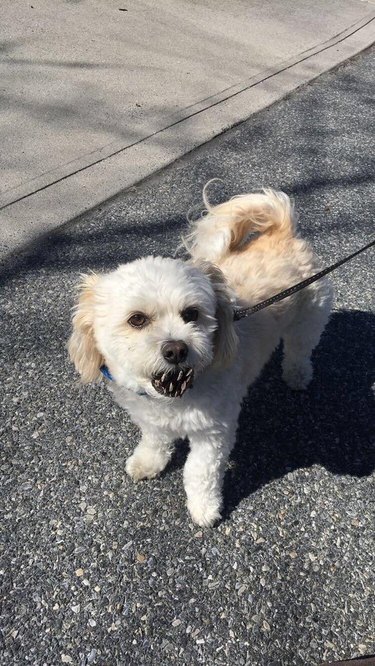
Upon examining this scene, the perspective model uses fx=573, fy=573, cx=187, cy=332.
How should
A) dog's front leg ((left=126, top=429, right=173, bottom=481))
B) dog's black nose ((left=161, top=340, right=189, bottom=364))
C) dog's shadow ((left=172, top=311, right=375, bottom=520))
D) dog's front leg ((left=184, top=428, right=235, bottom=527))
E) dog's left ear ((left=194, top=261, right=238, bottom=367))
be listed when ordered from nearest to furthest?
dog's black nose ((left=161, top=340, right=189, bottom=364)), dog's left ear ((left=194, top=261, right=238, bottom=367)), dog's front leg ((left=184, top=428, right=235, bottom=527)), dog's front leg ((left=126, top=429, right=173, bottom=481)), dog's shadow ((left=172, top=311, right=375, bottom=520))

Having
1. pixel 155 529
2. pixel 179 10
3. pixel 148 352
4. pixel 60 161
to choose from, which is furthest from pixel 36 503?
pixel 179 10

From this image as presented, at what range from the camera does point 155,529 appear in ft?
8.66

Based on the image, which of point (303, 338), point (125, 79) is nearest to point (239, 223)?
point (303, 338)

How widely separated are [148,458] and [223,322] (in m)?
0.91

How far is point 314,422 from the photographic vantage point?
3.22 metres

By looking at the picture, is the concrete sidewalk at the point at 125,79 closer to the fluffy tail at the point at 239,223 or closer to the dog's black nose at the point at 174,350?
the fluffy tail at the point at 239,223

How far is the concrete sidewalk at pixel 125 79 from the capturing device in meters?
4.70

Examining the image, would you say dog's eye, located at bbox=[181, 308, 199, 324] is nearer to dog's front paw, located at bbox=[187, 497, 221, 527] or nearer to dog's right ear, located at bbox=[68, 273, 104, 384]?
dog's right ear, located at bbox=[68, 273, 104, 384]

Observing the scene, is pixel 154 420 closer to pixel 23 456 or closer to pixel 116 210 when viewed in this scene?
pixel 23 456

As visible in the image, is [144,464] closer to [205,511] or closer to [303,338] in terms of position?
[205,511]

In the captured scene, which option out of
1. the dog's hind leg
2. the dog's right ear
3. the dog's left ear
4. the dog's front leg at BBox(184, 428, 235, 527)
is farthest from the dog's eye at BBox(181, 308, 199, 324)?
the dog's hind leg

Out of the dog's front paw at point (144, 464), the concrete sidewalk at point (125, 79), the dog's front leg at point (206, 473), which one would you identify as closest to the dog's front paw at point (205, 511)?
the dog's front leg at point (206, 473)

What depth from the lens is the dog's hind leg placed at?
307 cm

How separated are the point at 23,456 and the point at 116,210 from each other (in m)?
2.32
